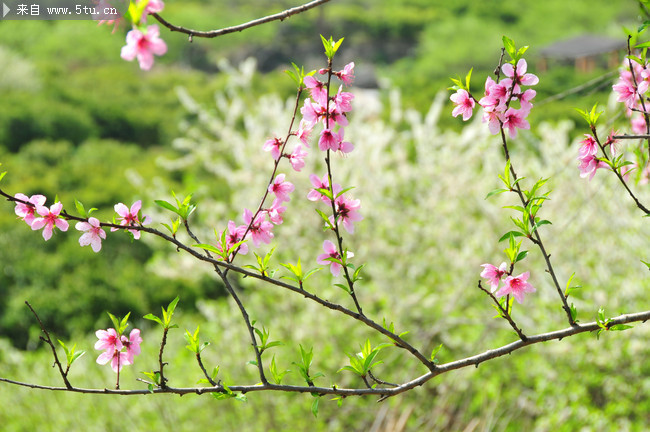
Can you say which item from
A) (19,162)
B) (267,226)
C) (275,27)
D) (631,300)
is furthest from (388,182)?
(275,27)

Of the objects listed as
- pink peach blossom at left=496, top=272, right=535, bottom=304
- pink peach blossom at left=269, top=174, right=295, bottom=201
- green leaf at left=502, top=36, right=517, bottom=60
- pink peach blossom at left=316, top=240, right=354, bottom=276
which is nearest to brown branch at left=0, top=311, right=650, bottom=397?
pink peach blossom at left=496, top=272, right=535, bottom=304

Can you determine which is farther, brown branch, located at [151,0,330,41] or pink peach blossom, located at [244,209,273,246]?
pink peach blossom, located at [244,209,273,246]

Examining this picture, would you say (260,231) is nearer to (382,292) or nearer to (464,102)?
(464,102)

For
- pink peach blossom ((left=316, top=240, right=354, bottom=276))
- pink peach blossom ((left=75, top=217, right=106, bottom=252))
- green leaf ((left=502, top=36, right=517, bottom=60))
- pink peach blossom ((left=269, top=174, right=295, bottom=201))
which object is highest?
green leaf ((left=502, top=36, right=517, bottom=60))

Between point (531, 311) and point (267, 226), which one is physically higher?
point (531, 311)

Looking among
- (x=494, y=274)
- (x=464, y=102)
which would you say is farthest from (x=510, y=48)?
(x=494, y=274)

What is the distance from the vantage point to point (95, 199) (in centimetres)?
1083

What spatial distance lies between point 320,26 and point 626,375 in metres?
29.1

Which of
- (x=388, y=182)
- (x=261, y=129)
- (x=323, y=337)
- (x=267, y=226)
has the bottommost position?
(x=267, y=226)

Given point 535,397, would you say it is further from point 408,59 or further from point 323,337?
point 408,59

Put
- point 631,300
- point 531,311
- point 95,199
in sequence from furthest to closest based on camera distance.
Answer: point 95,199, point 531,311, point 631,300

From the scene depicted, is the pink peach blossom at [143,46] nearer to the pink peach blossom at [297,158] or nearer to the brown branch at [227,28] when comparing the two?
the brown branch at [227,28]

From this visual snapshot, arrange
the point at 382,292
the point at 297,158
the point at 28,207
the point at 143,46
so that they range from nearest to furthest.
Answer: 1. the point at 143,46
2. the point at 28,207
3. the point at 297,158
4. the point at 382,292

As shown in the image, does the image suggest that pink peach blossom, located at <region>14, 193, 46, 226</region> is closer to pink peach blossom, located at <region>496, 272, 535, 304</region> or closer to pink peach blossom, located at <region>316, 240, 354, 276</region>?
pink peach blossom, located at <region>316, 240, 354, 276</region>
